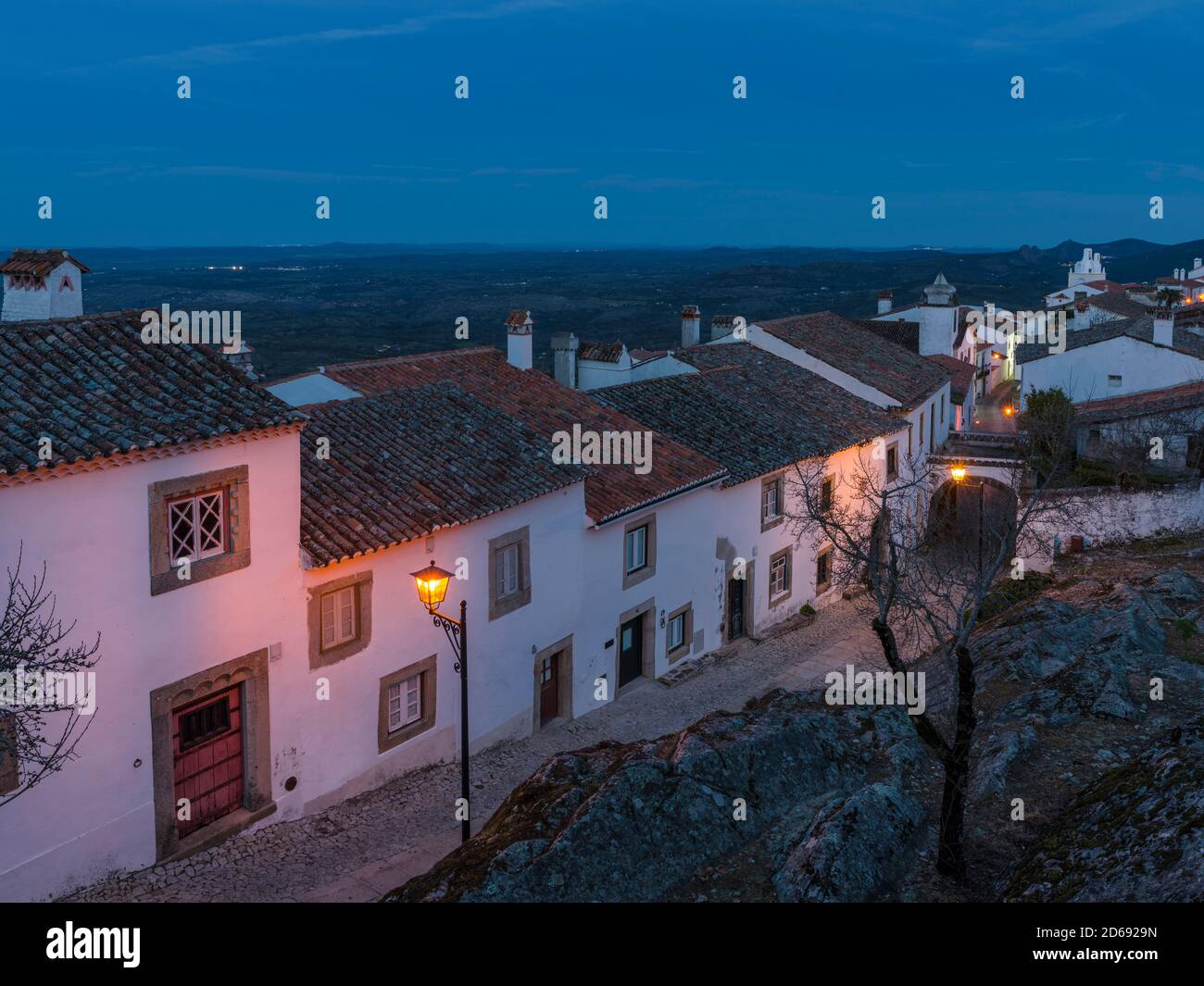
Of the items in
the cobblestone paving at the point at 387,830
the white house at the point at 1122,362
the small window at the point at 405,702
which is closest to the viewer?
the cobblestone paving at the point at 387,830

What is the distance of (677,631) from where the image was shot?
2520 centimetres

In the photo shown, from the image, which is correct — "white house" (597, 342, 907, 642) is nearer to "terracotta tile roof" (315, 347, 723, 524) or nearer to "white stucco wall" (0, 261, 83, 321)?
"terracotta tile roof" (315, 347, 723, 524)

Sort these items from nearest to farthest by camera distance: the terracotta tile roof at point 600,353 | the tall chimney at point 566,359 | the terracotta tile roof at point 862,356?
1. the tall chimney at point 566,359
2. the terracotta tile roof at point 600,353
3. the terracotta tile roof at point 862,356

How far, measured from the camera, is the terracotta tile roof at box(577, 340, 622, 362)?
32.4 meters

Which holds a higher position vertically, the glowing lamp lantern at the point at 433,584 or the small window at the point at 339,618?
the glowing lamp lantern at the point at 433,584

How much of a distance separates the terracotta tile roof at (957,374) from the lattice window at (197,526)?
118 ft

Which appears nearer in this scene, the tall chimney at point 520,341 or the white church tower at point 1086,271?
the tall chimney at point 520,341

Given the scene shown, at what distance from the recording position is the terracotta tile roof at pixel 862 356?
36844 millimetres

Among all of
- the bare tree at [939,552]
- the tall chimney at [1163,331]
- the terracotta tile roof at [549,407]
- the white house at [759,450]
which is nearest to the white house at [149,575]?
the terracotta tile roof at [549,407]

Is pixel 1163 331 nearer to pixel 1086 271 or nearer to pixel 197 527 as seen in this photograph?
pixel 197 527

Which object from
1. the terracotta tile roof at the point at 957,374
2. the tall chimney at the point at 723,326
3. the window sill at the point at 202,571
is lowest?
Answer: the window sill at the point at 202,571

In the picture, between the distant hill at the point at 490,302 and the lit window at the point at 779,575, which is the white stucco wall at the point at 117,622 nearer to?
the lit window at the point at 779,575

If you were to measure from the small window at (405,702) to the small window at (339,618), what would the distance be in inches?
57.1

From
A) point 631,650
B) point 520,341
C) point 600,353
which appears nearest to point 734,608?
point 631,650
